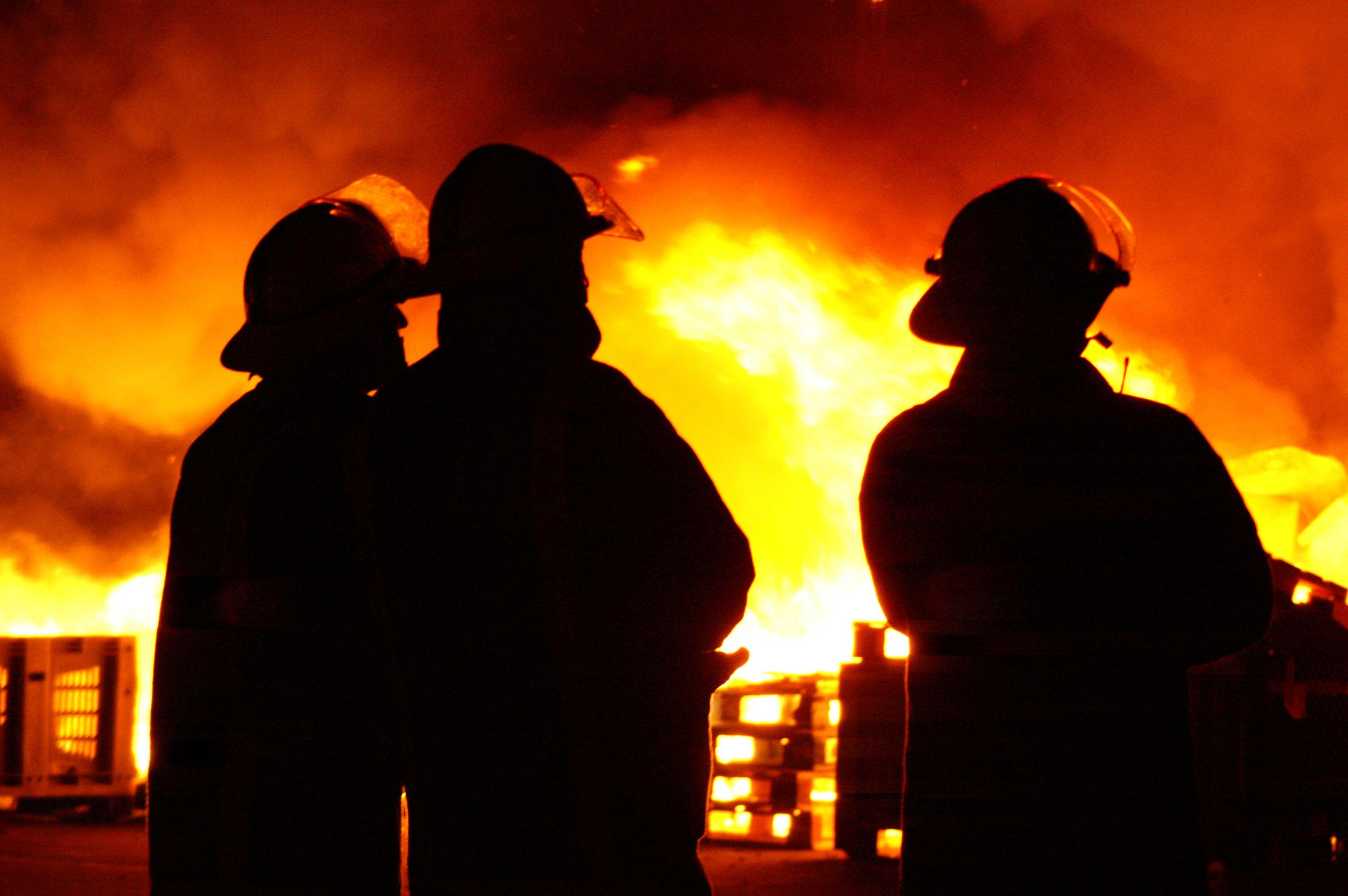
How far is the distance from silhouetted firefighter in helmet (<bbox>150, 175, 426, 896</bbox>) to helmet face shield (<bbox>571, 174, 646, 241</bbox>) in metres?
0.41

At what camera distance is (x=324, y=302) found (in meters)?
3.19

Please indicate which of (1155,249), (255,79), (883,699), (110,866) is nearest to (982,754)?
(883,699)

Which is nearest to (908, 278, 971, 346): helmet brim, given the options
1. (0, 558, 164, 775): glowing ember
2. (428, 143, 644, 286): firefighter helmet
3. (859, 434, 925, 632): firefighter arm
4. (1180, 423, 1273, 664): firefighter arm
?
(859, 434, 925, 632): firefighter arm

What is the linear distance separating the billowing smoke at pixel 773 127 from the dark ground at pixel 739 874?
504 cm

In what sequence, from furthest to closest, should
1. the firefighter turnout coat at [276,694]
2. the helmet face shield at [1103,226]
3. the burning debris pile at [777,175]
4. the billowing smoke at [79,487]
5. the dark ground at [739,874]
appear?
the billowing smoke at [79,487] → the burning debris pile at [777,175] → the dark ground at [739,874] → the helmet face shield at [1103,226] → the firefighter turnout coat at [276,694]

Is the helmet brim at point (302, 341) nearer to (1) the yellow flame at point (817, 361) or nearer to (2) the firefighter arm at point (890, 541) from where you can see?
(2) the firefighter arm at point (890, 541)

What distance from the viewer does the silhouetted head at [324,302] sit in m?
3.12

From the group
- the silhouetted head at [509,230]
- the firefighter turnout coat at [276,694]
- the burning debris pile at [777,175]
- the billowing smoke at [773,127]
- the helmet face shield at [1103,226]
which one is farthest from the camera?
the billowing smoke at [773,127]

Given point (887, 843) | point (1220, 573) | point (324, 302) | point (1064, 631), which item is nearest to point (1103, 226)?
point (1220, 573)

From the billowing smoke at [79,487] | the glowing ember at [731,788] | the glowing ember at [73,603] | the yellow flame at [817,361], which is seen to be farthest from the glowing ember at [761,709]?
the billowing smoke at [79,487]

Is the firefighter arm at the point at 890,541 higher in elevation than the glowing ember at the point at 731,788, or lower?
higher

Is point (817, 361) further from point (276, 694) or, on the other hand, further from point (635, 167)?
point (276, 694)

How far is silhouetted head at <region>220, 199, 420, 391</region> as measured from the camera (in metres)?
3.12

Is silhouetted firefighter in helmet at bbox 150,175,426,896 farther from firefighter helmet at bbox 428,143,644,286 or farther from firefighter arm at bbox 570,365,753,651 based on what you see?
firefighter arm at bbox 570,365,753,651
